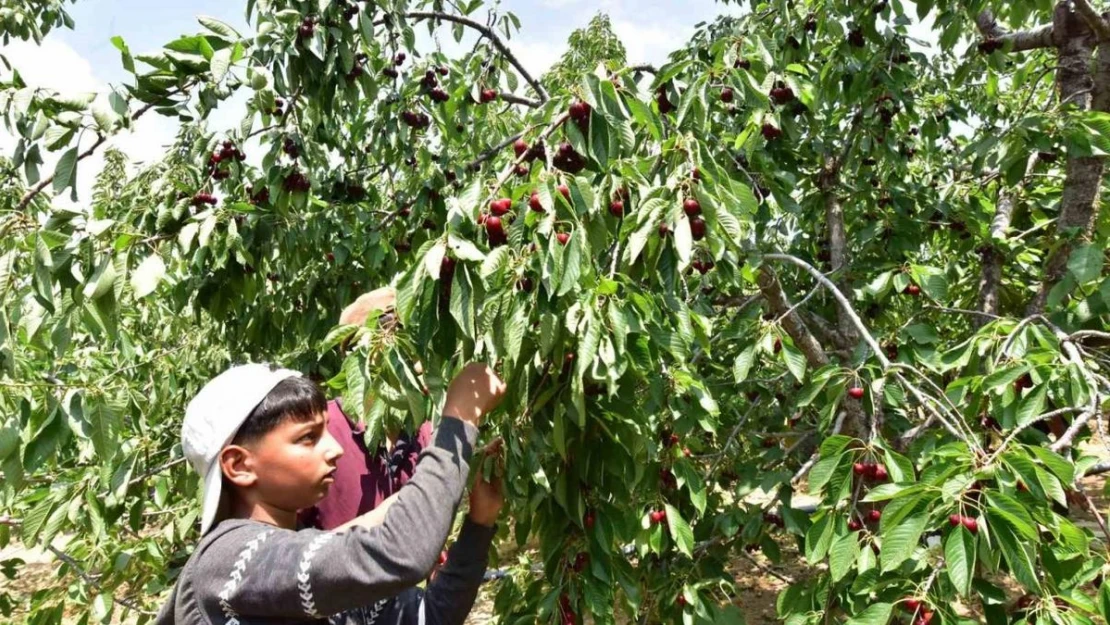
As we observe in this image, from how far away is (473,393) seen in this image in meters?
1.34

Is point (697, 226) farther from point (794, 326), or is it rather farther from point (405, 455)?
point (794, 326)

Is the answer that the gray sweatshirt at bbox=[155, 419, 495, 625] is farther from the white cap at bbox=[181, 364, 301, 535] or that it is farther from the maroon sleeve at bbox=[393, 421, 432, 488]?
the maroon sleeve at bbox=[393, 421, 432, 488]

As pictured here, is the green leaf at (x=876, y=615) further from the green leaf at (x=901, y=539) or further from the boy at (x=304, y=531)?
the boy at (x=304, y=531)

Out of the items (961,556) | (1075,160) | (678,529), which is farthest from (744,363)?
(1075,160)

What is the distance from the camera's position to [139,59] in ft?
5.66

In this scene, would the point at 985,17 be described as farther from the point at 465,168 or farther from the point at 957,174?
the point at 465,168

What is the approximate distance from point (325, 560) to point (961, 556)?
1170 millimetres

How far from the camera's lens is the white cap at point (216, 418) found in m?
1.29

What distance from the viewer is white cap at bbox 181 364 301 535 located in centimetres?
129

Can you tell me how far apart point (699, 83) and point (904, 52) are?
1874mm

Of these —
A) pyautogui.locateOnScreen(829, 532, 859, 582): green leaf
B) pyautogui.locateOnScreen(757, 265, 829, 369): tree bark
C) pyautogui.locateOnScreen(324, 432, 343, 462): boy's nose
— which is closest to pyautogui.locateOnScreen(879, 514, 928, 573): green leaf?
pyautogui.locateOnScreen(829, 532, 859, 582): green leaf

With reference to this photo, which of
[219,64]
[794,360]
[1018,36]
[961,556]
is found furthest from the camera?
[1018,36]

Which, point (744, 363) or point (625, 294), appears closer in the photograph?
point (625, 294)

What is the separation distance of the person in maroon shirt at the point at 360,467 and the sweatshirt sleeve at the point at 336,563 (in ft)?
1.13
